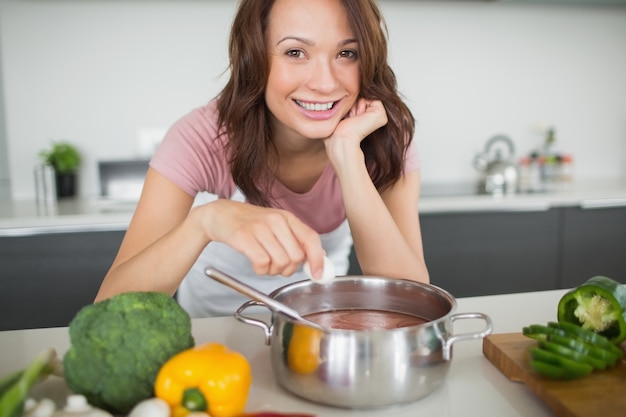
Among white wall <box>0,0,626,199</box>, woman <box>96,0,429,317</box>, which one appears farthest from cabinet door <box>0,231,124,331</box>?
woman <box>96,0,429,317</box>

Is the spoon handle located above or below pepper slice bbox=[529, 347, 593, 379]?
above

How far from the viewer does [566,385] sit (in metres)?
0.72

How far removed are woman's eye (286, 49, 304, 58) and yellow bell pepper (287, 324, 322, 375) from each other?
66 cm

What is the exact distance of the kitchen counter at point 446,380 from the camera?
2.34 ft

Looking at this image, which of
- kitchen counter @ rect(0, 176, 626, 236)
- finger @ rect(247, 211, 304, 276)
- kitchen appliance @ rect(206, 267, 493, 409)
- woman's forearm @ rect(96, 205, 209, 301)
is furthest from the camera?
kitchen counter @ rect(0, 176, 626, 236)

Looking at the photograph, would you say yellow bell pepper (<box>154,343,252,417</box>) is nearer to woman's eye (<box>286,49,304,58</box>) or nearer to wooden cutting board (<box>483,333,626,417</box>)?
wooden cutting board (<box>483,333,626,417</box>)

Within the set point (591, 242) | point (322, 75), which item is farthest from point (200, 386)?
point (591, 242)

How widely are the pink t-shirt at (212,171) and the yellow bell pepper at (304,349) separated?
647 mm

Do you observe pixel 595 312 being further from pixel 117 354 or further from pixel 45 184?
pixel 45 184

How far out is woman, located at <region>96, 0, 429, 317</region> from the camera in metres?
1.11

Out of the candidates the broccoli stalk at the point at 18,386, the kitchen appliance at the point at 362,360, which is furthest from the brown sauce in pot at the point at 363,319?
the broccoli stalk at the point at 18,386

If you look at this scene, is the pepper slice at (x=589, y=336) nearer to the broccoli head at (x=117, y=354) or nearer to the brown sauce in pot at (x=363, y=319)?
the brown sauce in pot at (x=363, y=319)

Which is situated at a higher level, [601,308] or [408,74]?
[408,74]

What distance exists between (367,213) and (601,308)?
1.58 feet
